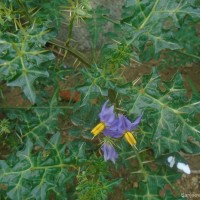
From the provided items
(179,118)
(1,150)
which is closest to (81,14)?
(179,118)

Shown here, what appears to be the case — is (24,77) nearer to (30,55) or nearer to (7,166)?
(30,55)

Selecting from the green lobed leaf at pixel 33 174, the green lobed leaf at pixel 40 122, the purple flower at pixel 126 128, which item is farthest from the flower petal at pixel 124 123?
the green lobed leaf at pixel 40 122

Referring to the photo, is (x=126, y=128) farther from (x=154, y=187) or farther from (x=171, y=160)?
(x=171, y=160)

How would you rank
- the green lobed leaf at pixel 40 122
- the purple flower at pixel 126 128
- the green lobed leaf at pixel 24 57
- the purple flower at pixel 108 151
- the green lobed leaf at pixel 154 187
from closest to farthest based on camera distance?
the green lobed leaf at pixel 24 57
the purple flower at pixel 126 128
the purple flower at pixel 108 151
the green lobed leaf at pixel 154 187
the green lobed leaf at pixel 40 122

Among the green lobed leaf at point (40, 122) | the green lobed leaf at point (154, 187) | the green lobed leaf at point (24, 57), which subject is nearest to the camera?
the green lobed leaf at point (24, 57)

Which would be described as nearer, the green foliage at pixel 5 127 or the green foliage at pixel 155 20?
the green foliage at pixel 155 20

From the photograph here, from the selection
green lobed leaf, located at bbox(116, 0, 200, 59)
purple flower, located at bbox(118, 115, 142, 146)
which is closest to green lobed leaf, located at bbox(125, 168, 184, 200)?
purple flower, located at bbox(118, 115, 142, 146)

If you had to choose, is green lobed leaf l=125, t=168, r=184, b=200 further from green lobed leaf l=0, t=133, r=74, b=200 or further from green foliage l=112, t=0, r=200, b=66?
green foliage l=112, t=0, r=200, b=66

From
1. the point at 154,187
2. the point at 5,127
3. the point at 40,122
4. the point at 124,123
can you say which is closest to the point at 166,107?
the point at 124,123

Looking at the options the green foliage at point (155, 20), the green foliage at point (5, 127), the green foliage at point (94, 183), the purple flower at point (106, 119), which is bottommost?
the green foliage at point (5, 127)

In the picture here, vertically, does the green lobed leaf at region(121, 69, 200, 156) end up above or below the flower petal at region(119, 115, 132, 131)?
above

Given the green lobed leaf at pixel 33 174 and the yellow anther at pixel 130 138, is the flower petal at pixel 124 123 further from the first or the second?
the green lobed leaf at pixel 33 174

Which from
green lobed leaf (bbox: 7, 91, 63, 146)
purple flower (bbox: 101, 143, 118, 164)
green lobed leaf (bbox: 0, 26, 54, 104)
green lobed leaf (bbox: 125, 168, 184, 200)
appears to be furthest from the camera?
green lobed leaf (bbox: 7, 91, 63, 146)

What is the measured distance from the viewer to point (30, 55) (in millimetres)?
1842
